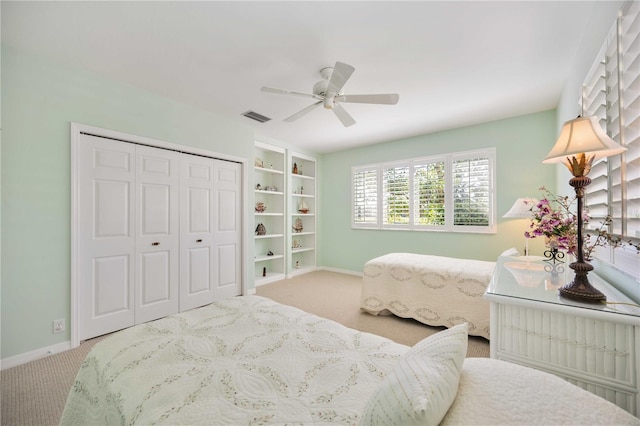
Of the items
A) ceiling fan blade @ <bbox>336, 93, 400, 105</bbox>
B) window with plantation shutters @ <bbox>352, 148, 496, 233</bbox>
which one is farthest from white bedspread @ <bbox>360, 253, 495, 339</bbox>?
ceiling fan blade @ <bbox>336, 93, 400, 105</bbox>

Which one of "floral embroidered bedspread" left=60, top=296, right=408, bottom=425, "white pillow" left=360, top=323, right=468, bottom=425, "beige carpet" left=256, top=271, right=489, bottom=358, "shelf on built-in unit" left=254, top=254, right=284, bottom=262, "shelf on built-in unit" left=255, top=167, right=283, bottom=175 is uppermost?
"shelf on built-in unit" left=255, top=167, right=283, bottom=175

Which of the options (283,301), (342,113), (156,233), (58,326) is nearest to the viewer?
(58,326)

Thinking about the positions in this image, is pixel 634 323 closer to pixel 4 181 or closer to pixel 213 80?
pixel 213 80

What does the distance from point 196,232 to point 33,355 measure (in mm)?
1788

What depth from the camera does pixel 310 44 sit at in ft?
7.18

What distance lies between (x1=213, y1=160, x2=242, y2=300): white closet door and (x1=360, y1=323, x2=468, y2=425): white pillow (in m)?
3.43

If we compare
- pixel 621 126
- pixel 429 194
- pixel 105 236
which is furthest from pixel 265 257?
pixel 621 126

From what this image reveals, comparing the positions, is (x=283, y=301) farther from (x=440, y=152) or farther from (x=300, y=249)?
(x=440, y=152)

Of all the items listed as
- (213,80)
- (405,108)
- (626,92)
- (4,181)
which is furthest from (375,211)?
(4,181)

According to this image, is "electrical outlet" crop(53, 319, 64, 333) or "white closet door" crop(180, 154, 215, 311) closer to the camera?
"electrical outlet" crop(53, 319, 64, 333)

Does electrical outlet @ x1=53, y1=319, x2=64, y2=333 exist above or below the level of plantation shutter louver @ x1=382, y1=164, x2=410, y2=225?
below

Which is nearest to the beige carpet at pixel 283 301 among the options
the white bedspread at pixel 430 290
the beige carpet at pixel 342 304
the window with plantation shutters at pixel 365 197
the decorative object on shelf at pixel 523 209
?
the beige carpet at pixel 342 304

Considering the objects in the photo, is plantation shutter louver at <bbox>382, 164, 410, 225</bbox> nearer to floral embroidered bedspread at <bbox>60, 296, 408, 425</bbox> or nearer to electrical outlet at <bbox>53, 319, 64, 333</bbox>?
floral embroidered bedspread at <bbox>60, 296, 408, 425</bbox>

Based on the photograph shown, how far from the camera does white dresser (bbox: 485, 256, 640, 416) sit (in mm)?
1066
